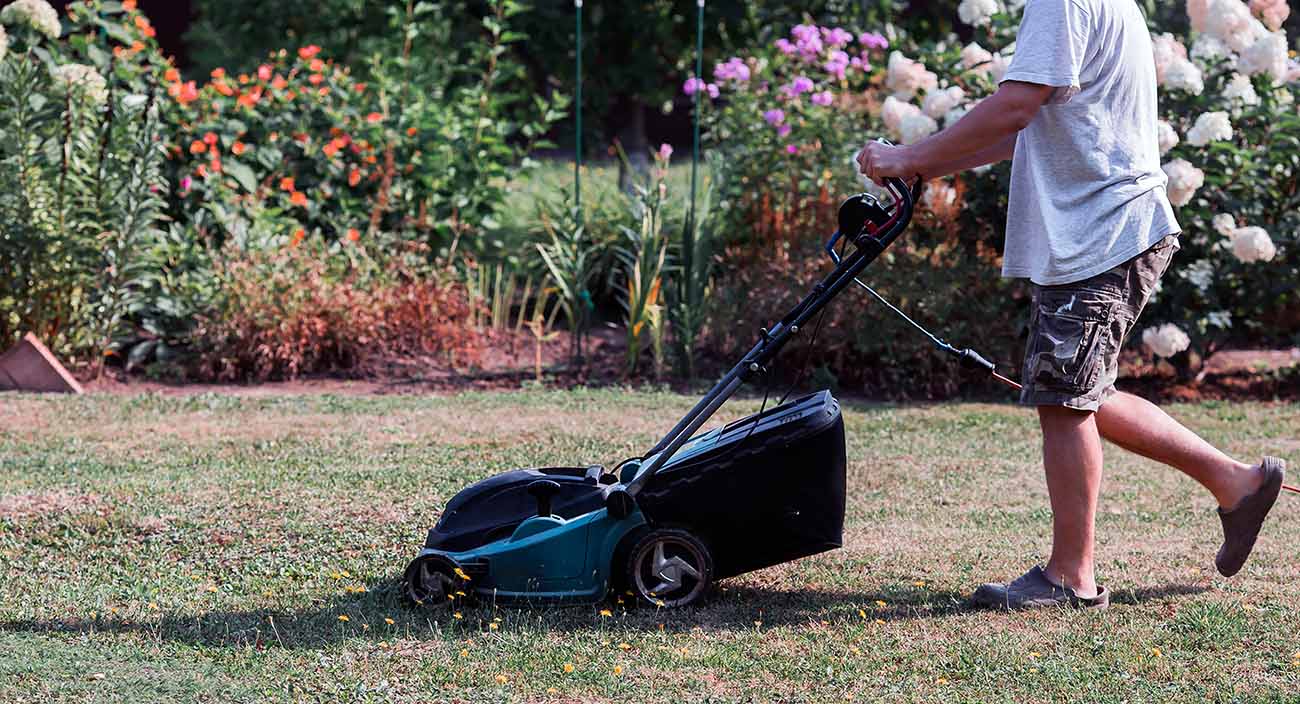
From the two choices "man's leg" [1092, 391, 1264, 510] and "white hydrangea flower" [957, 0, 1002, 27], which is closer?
"man's leg" [1092, 391, 1264, 510]

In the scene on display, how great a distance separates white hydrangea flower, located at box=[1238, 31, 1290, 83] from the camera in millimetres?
6516

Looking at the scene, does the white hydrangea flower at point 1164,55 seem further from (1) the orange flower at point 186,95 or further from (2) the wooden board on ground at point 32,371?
(2) the wooden board on ground at point 32,371

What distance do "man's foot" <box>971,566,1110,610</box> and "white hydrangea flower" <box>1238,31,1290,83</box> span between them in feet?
12.2

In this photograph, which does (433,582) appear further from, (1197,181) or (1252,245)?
(1252,245)

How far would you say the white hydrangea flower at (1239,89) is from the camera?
6719 mm

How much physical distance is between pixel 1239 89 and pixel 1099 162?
366 centimetres

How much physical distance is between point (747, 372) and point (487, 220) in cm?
499

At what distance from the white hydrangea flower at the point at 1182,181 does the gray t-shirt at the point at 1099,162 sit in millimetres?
2842

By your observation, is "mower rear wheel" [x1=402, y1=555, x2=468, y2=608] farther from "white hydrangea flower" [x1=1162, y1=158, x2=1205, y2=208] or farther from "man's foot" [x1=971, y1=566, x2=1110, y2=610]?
"white hydrangea flower" [x1=1162, y1=158, x2=1205, y2=208]

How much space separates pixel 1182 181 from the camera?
6254 mm

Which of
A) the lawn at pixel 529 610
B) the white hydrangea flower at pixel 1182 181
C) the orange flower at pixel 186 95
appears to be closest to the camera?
the lawn at pixel 529 610

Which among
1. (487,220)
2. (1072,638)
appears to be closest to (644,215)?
(487,220)

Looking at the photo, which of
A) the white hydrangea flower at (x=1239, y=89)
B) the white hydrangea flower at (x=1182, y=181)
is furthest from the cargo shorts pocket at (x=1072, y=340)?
the white hydrangea flower at (x=1239, y=89)

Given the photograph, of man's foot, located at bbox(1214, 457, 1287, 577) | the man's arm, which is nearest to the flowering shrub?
man's foot, located at bbox(1214, 457, 1287, 577)
